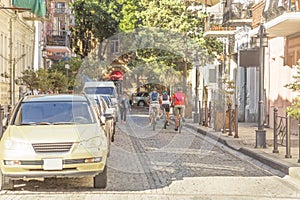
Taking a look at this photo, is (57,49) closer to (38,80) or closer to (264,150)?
(38,80)

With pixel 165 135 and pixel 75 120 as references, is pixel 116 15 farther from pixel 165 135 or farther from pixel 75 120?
pixel 75 120

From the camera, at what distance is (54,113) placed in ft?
37.2

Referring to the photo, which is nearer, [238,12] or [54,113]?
[54,113]

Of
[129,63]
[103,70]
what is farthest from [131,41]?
[103,70]

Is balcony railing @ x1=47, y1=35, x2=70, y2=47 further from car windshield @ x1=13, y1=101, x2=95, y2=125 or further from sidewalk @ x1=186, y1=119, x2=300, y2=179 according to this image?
car windshield @ x1=13, y1=101, x2=95, y2=125

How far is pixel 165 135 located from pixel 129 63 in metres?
27.4

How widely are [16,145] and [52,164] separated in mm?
670

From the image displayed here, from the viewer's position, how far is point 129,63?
5050 cm

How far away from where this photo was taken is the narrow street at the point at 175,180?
10391 millimetres

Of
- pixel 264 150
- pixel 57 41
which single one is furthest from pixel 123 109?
pixel 57 41

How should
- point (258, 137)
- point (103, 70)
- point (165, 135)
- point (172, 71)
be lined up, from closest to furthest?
point (258, 137)
point (165, 135)
point (172, 71)
point (103, 70)

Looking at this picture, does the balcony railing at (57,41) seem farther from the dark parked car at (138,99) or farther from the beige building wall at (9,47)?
the beige building wall at (9,47)

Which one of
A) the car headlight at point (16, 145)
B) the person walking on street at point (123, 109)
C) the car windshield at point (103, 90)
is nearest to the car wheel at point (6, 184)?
the car headlight at point (16, 145)

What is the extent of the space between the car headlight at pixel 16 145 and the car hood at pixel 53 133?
0.29 ft
